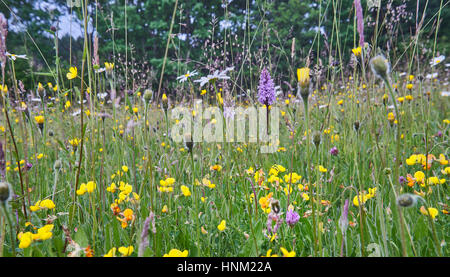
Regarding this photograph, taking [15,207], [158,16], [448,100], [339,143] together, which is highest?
[158,16]

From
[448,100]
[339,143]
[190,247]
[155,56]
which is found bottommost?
[190,247]

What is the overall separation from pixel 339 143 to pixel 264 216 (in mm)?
804

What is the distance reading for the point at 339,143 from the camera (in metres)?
1.37

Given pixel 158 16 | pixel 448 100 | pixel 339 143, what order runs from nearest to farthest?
1. pixel 339 143
2. pixel 448 100
3. pixel 158 16

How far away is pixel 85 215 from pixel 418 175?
916mm
